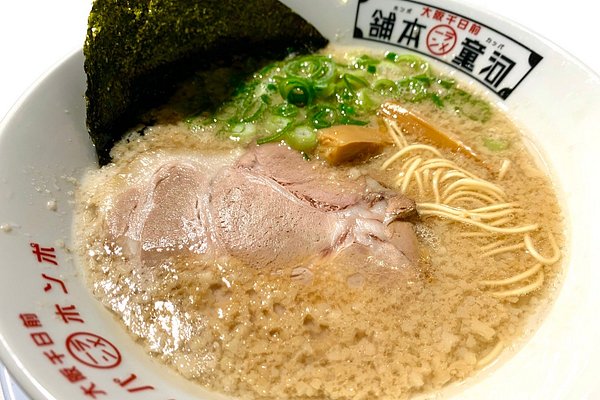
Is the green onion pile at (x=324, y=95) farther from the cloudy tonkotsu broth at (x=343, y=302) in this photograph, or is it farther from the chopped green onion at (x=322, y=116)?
the cloudy tonkotsu broth at (x=343, y=302)

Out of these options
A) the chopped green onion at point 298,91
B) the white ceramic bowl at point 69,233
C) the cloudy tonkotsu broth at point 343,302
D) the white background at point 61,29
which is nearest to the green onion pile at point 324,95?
the chopped green onion at point 298,91

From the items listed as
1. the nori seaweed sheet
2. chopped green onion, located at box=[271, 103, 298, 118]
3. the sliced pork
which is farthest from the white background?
the sliced pork

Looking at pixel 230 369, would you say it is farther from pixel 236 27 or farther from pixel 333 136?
pixel 236 27

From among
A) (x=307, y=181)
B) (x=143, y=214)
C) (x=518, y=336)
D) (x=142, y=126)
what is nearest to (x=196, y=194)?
(x=143, y=214)

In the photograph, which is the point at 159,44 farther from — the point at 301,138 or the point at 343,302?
the point at 343,302

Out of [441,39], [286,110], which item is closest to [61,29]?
[286,110]

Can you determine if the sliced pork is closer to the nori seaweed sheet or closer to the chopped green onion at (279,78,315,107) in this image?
the nori seaweed sheet

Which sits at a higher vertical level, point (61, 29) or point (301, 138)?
point (301, 138)

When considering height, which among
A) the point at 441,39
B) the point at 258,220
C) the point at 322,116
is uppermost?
the point at 441,39
